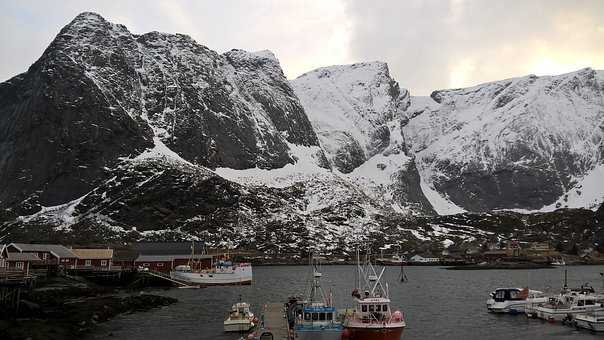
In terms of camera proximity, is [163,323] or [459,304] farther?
[459,304]

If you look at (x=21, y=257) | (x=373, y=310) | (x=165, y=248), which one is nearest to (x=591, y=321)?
(x=373, y=310)

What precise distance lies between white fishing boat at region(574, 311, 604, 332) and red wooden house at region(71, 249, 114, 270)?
3912 inches

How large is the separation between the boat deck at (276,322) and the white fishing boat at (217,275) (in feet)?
191

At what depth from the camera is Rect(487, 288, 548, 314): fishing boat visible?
88.5 metres

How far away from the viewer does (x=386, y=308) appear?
5750 cm

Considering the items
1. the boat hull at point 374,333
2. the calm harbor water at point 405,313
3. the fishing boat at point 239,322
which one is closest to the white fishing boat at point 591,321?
the calm harbor water at point 405,313

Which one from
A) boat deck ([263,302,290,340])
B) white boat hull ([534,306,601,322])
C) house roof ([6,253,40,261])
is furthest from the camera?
house roof ([6,253,40,261])

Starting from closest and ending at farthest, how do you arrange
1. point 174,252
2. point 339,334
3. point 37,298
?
point 339,334, point 37,298, point 174,252

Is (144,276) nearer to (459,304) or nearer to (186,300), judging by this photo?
(186,300)

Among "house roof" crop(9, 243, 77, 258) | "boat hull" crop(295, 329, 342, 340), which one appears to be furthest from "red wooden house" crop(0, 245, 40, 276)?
"boat hull" crop(295, 329, 342, 340)

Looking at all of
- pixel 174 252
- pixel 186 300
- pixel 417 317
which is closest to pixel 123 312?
pixel 186 300

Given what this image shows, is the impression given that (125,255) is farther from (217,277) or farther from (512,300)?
(512,300)

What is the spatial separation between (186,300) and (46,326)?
43.1m

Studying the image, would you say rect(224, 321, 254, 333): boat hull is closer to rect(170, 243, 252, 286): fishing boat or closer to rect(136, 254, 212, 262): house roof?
rect(170, 243, 252, 286): fishing boat
